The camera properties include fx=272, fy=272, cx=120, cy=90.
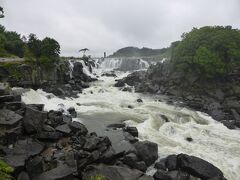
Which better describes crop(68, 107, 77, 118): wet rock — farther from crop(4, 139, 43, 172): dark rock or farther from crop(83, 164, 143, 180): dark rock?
crop(83, 164, 143, 180): dark rock

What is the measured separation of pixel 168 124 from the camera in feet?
99.7

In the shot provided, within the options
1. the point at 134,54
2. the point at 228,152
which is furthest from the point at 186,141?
the point at 134,54

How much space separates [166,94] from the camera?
2066 inches

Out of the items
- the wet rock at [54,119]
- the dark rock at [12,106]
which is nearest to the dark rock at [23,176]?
the wet rock at [54,119]

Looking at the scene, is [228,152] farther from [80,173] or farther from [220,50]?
[220,50]

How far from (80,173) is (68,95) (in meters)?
26.8

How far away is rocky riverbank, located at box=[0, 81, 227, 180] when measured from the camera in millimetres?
16859

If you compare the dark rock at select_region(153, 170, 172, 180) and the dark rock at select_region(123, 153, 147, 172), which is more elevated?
the dark rock at select_region(123, 153, 147, 172)

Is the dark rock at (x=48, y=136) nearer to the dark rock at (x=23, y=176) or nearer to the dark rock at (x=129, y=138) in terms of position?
the dark rock at (x=23, y=176)

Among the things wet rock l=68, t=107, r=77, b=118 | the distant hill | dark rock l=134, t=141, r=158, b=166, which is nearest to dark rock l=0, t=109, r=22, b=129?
dark rock l=134, t=141, r=158, b=166

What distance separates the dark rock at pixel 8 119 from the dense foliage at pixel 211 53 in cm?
Result: 3667

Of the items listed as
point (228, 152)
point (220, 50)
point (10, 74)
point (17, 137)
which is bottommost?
point (228, 152)

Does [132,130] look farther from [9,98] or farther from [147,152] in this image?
[9,98]

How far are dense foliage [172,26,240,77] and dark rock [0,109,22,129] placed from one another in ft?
120
